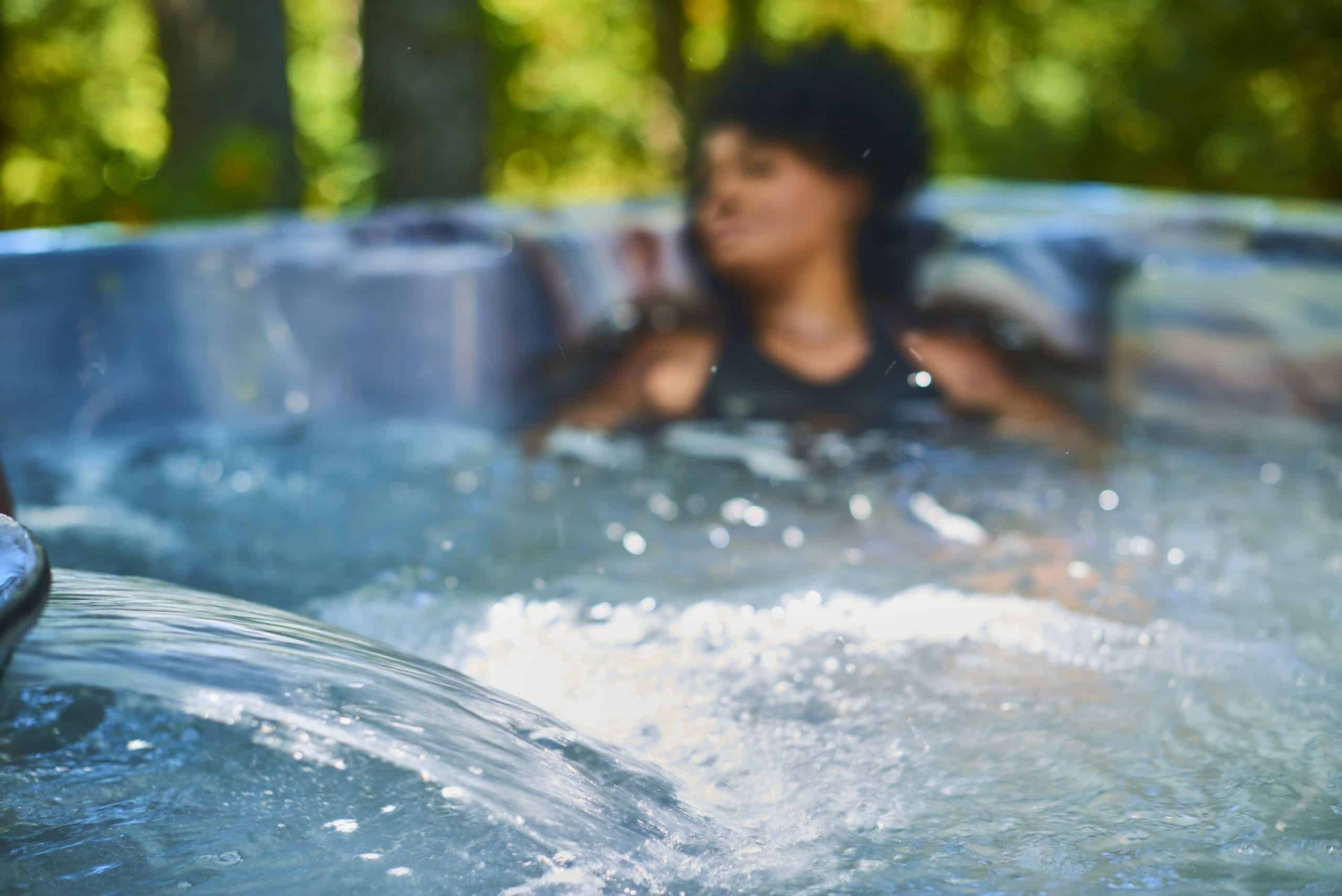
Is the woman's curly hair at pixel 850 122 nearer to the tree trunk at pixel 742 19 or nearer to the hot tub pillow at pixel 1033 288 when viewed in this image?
the hot tub pillow at pixel 1033 288

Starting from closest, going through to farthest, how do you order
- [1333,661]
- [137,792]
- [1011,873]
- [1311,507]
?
[1011,873], [137,792], [1333,661], [1311,507]

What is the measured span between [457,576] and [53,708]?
0.61m

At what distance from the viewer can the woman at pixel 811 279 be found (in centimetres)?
224

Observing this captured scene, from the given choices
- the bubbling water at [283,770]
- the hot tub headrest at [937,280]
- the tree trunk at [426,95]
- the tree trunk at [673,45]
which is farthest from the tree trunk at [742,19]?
the bubbling water at [283,770]

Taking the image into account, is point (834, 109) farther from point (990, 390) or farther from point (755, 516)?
point (755, 516)

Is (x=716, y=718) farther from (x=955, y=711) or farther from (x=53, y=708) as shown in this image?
(x=53, y=708)

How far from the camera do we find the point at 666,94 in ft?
25.4

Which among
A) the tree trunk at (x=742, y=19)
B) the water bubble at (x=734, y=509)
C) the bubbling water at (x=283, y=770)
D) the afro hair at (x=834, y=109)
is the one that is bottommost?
the water bubble at (x=734, y=509)

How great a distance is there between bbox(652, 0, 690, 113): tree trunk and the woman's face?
4.88m

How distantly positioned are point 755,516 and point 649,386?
0.47 meters

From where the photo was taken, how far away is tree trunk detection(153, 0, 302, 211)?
399 cm

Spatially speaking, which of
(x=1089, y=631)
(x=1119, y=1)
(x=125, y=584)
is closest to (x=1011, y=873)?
(x=1089, y=631)

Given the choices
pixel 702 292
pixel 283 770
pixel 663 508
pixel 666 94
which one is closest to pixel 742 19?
pixel 666 94

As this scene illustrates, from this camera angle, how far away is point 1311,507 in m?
2.00
